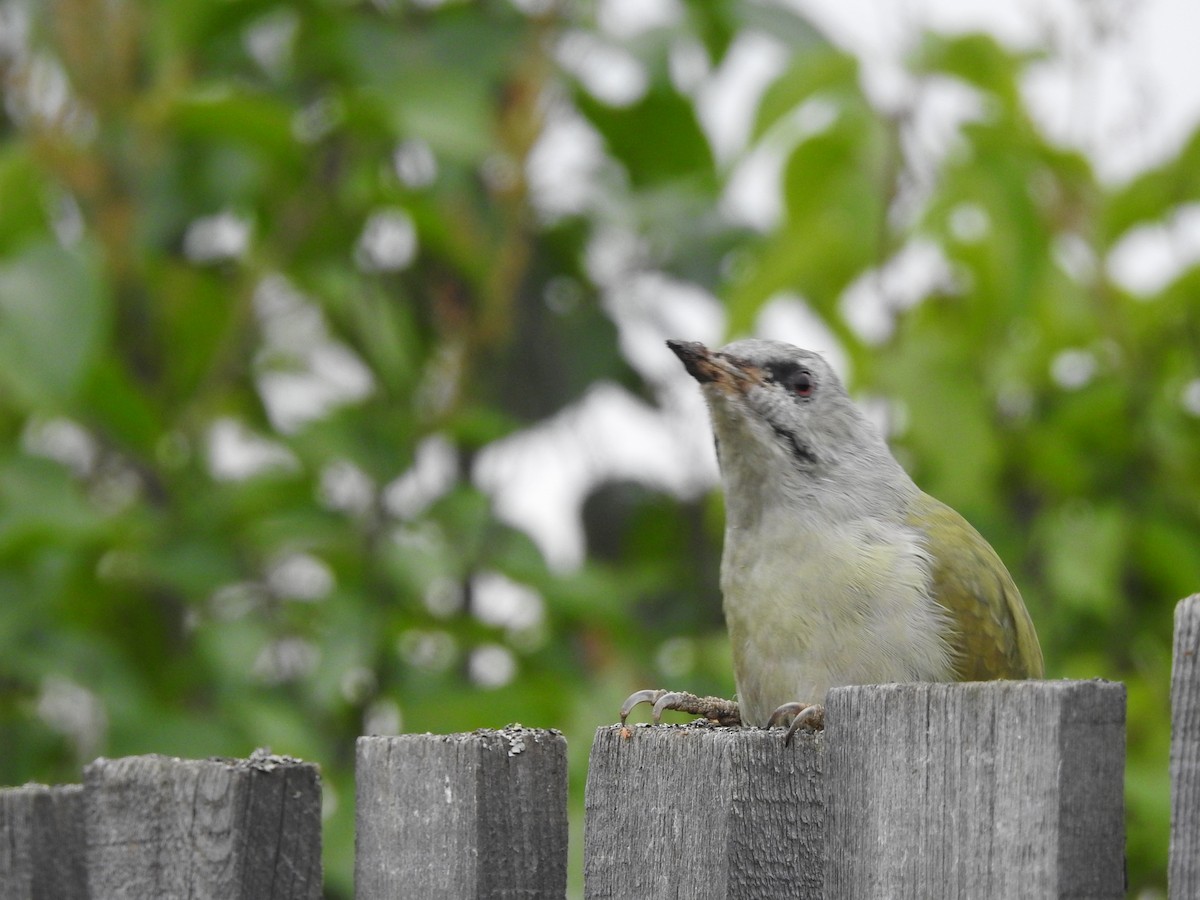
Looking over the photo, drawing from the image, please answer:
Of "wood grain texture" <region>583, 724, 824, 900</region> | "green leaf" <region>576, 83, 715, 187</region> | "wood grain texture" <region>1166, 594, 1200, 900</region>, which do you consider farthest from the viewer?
"green leaf" <region>576, 83, 715, 187</region>

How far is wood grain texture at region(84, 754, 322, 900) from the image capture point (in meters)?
1.98

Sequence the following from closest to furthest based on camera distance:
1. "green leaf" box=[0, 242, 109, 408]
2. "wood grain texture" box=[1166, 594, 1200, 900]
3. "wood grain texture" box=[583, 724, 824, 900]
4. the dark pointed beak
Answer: "wood grain texture" box=[1166, 594, 1200, 900] < "wood grain texture" box=[583, 724, 824, 900] < the dark pointed beak < "green leaf" box=[0, 242, 109, 408]

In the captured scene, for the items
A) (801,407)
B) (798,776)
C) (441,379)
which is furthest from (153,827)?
(441,379)

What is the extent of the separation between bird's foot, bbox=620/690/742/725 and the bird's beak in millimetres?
617

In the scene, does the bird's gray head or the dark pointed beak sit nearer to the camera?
the dark pointed beak

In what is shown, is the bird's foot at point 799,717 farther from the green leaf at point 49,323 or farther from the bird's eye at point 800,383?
the green leaf at point 49,323

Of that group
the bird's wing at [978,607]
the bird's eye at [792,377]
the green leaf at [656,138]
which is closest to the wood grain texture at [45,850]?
the bird's wing at [978,607]

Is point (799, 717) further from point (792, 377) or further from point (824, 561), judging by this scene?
point (792, 377)

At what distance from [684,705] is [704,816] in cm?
74

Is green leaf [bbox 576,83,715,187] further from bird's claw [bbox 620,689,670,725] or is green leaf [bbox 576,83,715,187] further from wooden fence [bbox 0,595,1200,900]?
wooden fence [bbox 0,595,1200,900]

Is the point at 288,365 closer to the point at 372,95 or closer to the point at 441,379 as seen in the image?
the point at 441,379

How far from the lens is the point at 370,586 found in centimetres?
377

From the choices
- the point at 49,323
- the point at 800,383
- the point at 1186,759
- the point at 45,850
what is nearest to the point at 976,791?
the point at 1186,759

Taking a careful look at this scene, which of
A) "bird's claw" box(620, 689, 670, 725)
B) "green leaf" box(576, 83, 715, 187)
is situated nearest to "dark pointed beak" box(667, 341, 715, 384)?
"bird's claw" box(620, 689, 670, 725)
